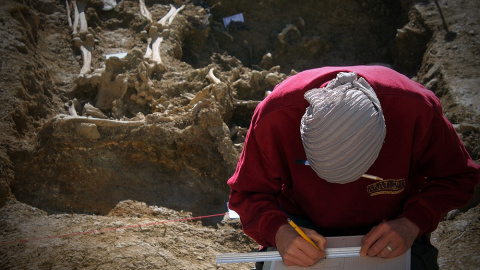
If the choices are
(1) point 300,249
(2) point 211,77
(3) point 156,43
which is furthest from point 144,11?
(1) point 300,249

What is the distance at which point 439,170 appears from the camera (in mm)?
1779

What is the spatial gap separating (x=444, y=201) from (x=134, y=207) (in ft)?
7.71

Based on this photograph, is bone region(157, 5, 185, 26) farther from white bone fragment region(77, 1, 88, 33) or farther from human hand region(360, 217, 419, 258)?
human hand region(360, 217, 419, 258)

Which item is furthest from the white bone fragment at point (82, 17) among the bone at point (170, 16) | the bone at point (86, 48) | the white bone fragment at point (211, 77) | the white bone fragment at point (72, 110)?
the white bone fragment at point (211, 77)

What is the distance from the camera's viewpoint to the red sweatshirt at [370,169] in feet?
5.60

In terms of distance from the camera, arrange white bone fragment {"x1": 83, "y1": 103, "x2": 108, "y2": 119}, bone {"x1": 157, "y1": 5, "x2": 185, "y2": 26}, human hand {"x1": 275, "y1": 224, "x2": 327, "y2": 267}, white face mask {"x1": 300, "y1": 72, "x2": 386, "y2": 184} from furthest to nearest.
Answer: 1. bone {"x1": 157, "y1": 5, "x2": 185, "y2": 26}
2. white bone fragment {"x1": 83, "y1": 103, "x2": 108, "y2": 119}
3. human hand {"x1": 275, "y1": 224, "x2": 327, "y2": 267}
4. white face mask {"x1": 300, "y1": 72, "x2": 386, "y2": 184}

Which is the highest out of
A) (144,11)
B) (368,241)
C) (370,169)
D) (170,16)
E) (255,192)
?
(144,11)

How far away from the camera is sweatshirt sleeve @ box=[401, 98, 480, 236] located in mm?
1721

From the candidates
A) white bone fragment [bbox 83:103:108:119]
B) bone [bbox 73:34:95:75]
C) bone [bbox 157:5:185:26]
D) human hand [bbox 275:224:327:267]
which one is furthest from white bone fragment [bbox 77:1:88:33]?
human hand [bbox 275:224:327:267]

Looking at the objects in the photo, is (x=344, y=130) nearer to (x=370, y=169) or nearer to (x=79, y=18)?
(x=370, y=169)

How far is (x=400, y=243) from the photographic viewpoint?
1.66 m

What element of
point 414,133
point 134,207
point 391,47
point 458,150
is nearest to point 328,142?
point 414,133

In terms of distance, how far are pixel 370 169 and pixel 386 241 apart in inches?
12.1

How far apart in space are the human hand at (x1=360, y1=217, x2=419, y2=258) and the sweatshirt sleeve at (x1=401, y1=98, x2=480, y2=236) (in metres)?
0.11
